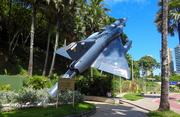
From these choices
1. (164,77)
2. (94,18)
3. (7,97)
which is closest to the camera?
(7,97)

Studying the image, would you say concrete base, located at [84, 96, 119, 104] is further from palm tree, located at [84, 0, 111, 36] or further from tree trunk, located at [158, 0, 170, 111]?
palm tree, located at [84, 0, 111, 36]

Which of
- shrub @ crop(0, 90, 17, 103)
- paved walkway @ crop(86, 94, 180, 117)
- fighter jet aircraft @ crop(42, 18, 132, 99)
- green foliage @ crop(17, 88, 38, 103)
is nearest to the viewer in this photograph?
shrub @ crop(0, 90, 17, 103)

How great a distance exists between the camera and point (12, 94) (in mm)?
7277

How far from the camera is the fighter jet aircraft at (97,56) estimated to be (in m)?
9.69

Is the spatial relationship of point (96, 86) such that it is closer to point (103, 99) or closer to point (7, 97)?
point (103, 99)

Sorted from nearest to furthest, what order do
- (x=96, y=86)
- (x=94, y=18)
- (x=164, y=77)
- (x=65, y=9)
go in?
1. (x=164, y=77)
2. (x=96, y=86)
3. (x=65, y=9)
4. (x=94, y=18)

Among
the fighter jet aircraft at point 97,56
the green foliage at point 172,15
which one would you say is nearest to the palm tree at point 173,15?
the green foliage at point 172,15

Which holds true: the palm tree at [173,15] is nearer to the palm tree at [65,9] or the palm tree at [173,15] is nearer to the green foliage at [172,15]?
the green foliage at [172,15]

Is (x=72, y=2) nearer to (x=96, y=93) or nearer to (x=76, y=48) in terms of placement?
(x=76, y=48)

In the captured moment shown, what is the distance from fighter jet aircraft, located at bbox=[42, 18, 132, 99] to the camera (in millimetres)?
9688

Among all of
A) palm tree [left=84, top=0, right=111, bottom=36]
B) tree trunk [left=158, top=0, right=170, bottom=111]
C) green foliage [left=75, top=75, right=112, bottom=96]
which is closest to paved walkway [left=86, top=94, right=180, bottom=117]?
tree trunk [left=158, top=0, right=170, bottom=111]

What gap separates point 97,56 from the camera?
11.3m

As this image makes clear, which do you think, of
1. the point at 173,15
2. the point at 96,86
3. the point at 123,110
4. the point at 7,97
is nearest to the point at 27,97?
the point at 7,97

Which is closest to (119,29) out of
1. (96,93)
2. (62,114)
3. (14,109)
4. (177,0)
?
(96,93)
